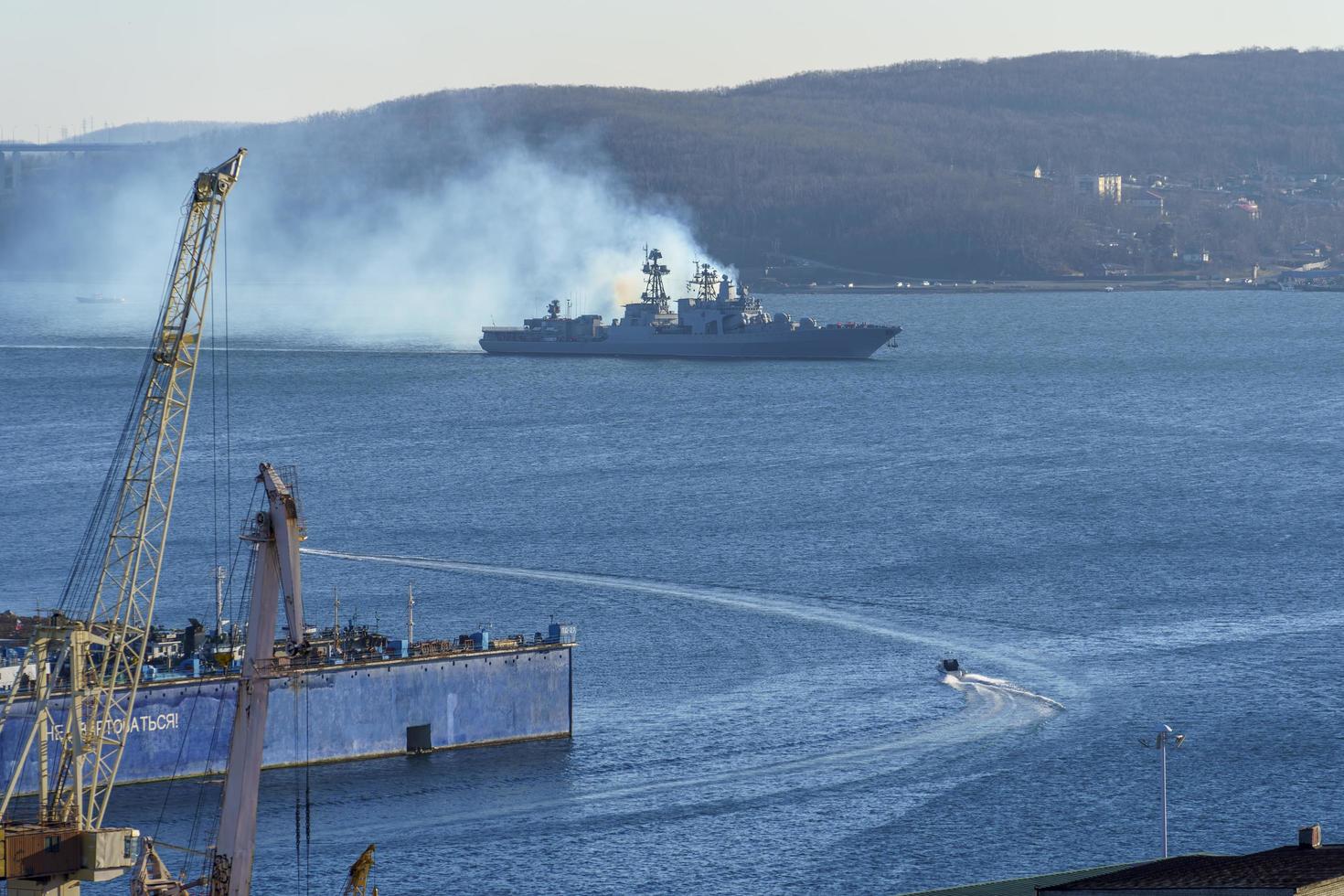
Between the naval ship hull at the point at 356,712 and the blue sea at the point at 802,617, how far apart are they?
807 mm

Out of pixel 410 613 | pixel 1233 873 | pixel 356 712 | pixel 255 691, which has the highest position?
pixel 255 691

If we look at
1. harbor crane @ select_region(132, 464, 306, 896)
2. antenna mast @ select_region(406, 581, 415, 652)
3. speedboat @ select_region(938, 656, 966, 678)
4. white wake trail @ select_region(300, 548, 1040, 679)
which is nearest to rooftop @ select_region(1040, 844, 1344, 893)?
harbor crane @ select_region(132, 464, 306, 896)

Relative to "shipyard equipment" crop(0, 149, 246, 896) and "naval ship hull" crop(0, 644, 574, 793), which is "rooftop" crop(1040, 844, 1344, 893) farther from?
"naval ship hull" crop(0, 644, 574, 793)

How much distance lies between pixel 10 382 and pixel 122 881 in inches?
5740

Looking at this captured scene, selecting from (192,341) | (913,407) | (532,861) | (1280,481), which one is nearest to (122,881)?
(532,861)

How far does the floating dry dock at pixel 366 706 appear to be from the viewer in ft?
208

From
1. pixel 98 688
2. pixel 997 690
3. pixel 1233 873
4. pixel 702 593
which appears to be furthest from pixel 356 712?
pixel 1233 873

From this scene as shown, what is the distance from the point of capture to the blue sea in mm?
60531

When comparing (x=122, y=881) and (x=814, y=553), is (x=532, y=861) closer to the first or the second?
(x=122, y=881)

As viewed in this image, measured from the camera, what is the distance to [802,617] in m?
88.3

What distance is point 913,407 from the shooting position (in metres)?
175

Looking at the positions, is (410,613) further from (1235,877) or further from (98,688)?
(1235,877)

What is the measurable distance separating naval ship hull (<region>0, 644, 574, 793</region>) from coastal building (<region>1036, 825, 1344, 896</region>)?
25937mm

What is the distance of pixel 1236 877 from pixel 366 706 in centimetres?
3265
